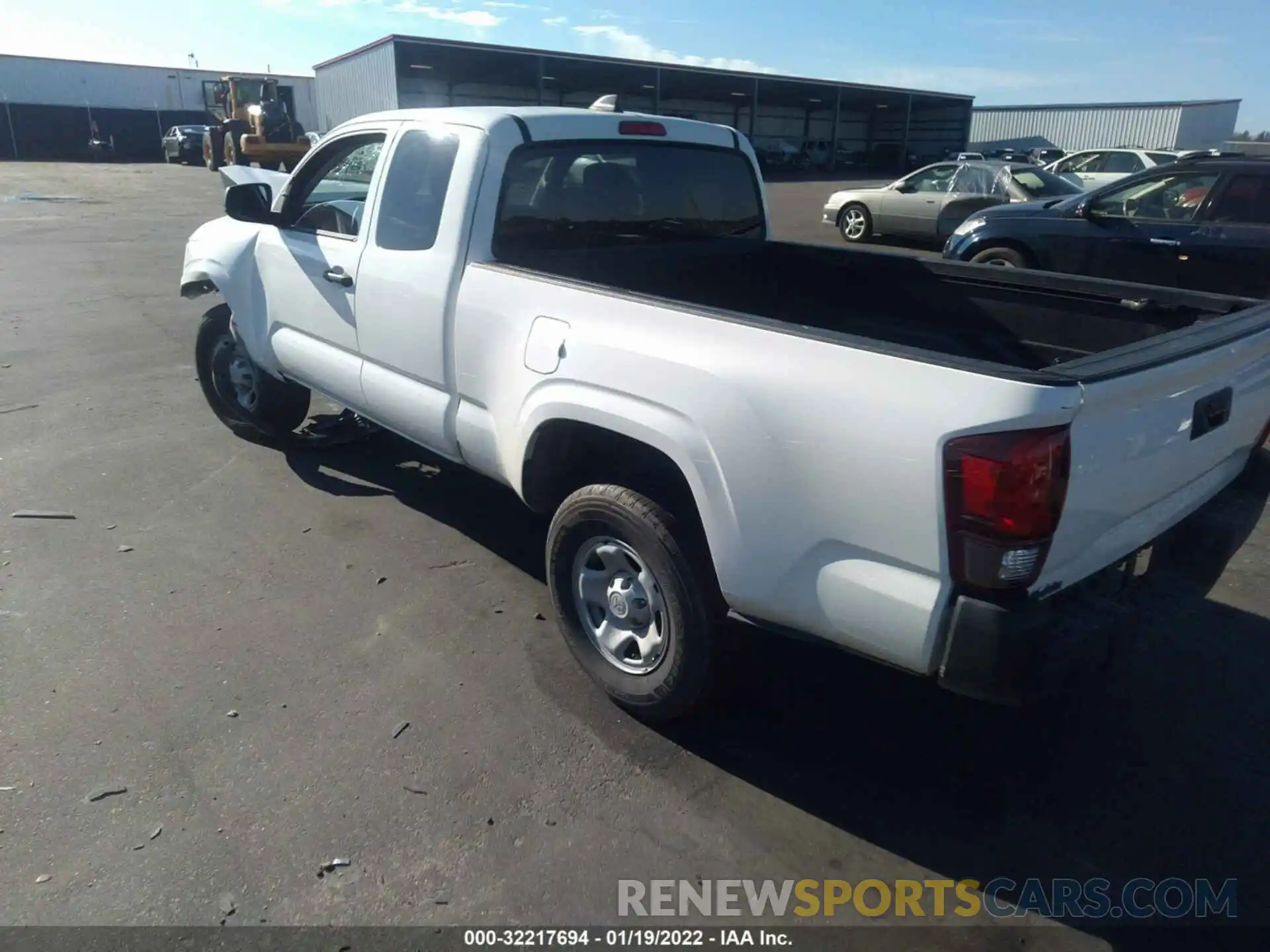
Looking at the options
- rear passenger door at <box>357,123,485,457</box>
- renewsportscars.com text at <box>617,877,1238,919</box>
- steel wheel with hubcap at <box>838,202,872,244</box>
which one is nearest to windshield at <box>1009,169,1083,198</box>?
steel wheel with hubcap at <box>838,202,872,244</box>

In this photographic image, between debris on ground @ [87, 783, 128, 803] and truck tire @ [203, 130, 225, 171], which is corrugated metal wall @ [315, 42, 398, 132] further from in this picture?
debris on ground @ [87, 783, 128, 803]

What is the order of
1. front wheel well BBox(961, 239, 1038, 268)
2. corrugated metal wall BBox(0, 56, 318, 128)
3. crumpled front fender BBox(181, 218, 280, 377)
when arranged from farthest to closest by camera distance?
corrugated metal wall BBox(0, 56, 318, 128) < front wheel well BBox(961, 239, 1038, 268) < crumpled front fender BBox(181, 218, 280, 377)

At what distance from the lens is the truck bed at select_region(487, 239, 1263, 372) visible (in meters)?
3.39

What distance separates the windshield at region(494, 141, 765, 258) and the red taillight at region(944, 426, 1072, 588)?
2.20 metres

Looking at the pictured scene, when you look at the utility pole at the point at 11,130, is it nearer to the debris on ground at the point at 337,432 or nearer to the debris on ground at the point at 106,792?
the debris on ground at the point at 337,432

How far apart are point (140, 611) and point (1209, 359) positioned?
4.00 metres

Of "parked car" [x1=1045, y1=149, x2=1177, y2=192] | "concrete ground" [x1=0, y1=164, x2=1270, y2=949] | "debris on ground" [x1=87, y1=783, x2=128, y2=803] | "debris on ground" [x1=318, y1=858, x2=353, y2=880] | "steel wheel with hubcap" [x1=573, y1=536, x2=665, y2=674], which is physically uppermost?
"parked car" [x1=1045, y1=149, x2=1177, y2=192]

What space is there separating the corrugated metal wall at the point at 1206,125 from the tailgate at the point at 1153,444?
44606 mm

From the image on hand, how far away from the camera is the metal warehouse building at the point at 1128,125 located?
4012 cm

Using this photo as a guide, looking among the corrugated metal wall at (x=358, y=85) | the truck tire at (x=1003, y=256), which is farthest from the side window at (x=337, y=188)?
Answer: the corrugated metal wall at (x=358, y=85)

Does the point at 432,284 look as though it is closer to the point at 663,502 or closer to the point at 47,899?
the point at 663,502

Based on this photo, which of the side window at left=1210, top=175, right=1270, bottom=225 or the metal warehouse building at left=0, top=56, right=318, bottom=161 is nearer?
the side window at left=1210, top=175, right=1270, bottom=225

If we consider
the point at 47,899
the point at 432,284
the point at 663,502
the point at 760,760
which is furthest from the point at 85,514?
the point at 760,760

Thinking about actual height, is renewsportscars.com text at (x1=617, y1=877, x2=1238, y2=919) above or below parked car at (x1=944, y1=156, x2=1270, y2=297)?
below
